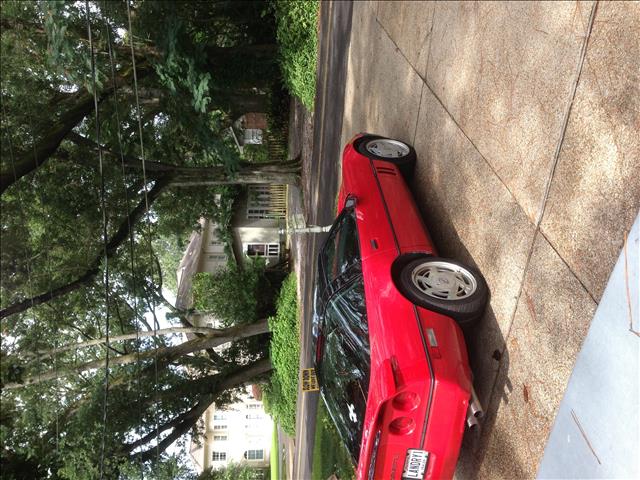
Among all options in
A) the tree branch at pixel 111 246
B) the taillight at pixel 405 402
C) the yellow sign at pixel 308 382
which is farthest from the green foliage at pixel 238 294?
the taillight at pixel 405 402

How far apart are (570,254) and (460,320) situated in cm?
123

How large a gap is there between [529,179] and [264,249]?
22.7m

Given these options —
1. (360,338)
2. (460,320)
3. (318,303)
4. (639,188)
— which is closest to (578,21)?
(639,188)

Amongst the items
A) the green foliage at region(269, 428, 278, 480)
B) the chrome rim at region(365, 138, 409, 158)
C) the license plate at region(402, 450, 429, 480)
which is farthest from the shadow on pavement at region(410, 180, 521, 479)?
the green foliage at region(269, 428, 278, 480)

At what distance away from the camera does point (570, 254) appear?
3.29m

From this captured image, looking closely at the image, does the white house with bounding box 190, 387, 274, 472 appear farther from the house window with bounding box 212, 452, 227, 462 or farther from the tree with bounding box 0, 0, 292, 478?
the tree with bounding box 0, 0, 292, 478

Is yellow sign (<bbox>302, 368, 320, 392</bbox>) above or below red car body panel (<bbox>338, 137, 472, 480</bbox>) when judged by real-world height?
below

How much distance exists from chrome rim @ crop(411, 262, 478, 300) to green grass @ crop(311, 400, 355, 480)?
20.6 feet

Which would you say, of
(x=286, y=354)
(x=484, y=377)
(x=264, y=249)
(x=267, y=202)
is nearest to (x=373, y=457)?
(x=484, y=377)

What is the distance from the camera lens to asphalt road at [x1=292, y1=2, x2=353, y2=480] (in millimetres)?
10891

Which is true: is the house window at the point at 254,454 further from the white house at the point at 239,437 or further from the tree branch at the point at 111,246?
the tree branch at the point at 111,246

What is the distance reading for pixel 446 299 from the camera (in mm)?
4320

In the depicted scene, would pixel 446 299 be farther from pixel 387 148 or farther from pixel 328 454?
pixel 328 454

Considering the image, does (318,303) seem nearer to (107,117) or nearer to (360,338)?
(360,338)
